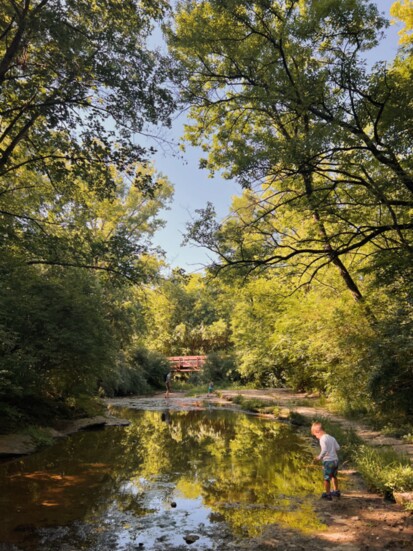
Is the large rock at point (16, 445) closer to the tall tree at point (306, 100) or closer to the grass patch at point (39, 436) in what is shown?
the grass patch at point (39, 436)

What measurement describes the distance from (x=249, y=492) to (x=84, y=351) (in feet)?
22.5

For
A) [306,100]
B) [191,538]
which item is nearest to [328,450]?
[191,538]

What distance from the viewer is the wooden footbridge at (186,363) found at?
107ft

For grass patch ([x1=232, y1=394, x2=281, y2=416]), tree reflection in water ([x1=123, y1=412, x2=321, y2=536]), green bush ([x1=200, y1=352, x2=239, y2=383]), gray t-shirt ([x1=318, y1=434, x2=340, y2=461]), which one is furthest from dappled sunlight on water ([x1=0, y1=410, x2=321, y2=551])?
green bush ([x1=200, y1=352, x2=239, y2=383])

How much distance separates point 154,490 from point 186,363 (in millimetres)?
26552

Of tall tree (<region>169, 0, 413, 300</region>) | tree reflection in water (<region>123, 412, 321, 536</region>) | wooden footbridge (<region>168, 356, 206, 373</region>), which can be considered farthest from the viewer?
wooden footbridge (<region>168, 356, 206, 373</region>)

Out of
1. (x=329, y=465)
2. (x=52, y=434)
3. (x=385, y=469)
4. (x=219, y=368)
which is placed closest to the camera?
(x=329, y=465)

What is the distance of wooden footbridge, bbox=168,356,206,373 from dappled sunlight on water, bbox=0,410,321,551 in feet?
68.9

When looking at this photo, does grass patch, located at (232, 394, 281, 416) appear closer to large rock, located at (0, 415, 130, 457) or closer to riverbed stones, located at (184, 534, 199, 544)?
large rock, located at (0, 415, 130, 457)

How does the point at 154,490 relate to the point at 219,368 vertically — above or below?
below

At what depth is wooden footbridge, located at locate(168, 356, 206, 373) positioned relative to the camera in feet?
107

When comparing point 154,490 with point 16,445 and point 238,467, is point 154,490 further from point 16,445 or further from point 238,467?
point 16,445

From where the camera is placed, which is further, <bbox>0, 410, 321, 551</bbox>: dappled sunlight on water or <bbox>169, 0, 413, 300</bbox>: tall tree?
<bbox>169, 0, 413, 300</bbox>: tall tree

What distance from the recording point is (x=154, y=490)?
6879 millimetres
